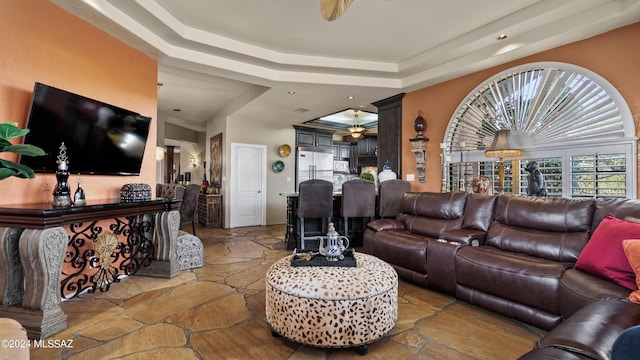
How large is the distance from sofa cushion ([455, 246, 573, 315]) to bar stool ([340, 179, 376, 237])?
186cm

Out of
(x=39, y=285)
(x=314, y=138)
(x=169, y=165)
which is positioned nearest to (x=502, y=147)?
(x=39, y=285)

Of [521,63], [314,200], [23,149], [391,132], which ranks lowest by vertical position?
[314,200]

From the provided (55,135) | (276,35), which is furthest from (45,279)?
(276,35)

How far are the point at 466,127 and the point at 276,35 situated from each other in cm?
292

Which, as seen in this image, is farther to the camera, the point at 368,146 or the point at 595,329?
the point at 368,146

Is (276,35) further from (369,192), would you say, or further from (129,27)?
(369,192)

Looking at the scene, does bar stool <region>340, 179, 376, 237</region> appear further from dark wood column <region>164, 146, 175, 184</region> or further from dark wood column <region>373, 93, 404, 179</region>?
dark wood column <region>164, 146, 175, 184</region>

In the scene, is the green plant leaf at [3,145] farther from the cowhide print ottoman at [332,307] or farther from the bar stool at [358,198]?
the bar stool at [358,198]

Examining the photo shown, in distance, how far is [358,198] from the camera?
4395 millimetres

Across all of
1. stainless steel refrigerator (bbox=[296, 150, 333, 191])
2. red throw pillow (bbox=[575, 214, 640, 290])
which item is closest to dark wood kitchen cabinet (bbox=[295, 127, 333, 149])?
stainless steel refrigerator (bbox=[296, 150, 333, 191])

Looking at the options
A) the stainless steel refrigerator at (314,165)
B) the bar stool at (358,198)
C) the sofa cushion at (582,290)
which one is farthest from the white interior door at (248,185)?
the sofa cushion at (582,290)

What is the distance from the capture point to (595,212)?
7.55ft

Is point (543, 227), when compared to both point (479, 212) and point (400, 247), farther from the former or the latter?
point (400, 247)

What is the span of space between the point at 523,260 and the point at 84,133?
398 centimetres
